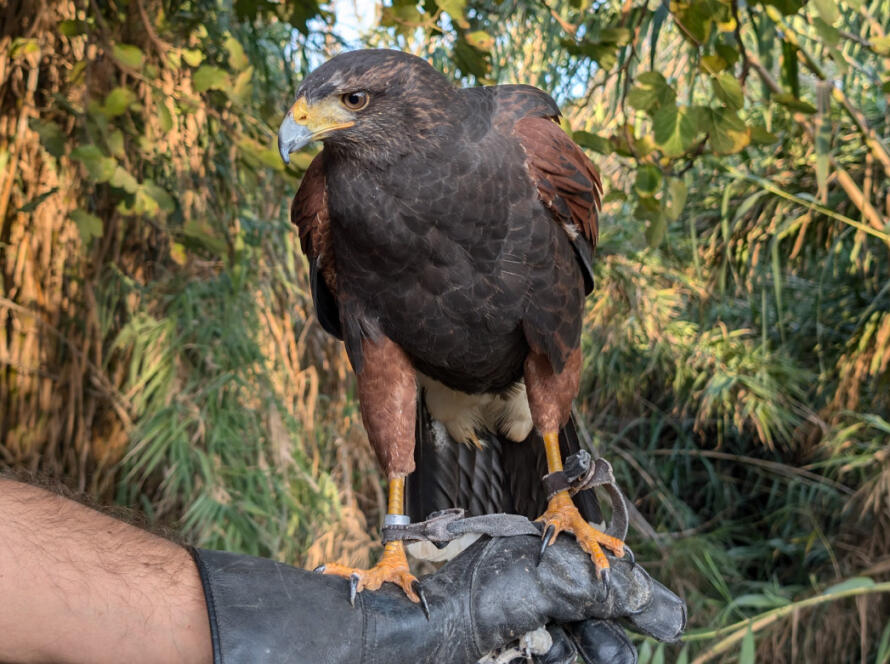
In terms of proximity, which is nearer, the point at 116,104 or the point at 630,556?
the point at 630,556

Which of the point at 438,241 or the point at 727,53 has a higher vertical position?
the point at 727,53

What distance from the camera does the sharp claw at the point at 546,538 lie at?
1.88 m

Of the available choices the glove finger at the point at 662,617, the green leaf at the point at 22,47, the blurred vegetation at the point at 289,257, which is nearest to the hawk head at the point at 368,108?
the blurred vegetation at the point at 289,257

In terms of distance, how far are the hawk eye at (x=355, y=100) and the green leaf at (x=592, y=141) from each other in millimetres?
707

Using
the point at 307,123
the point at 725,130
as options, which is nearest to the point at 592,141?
the point at 725,130

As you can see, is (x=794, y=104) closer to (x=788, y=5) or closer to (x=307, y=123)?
(x=788, y=5)

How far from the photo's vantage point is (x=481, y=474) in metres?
2.51

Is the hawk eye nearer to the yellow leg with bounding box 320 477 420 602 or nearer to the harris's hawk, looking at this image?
the harris's hawk

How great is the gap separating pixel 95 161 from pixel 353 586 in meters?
1.39

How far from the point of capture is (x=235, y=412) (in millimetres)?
3602

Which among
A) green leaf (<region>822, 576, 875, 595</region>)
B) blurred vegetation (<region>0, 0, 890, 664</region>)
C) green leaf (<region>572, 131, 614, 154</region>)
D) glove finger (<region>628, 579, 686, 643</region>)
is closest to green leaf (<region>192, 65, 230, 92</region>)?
blurred vegetation (<region>0, 0, 890, 664</region>)

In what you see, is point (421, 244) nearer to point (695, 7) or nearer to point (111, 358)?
point (695, 7)

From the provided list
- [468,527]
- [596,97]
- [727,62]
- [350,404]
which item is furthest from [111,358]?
[596,97]

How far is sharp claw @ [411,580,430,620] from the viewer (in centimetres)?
178
